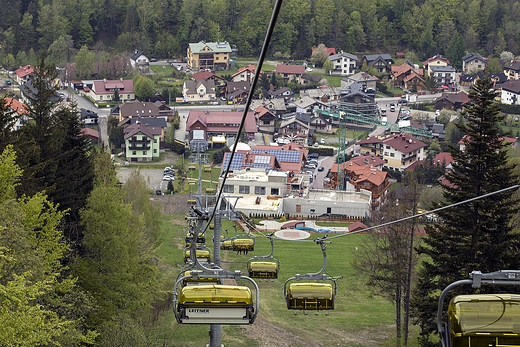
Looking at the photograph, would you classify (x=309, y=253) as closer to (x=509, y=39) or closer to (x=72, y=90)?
(x=72, y=90)

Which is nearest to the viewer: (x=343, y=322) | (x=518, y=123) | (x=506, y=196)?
(x=506, y=196)

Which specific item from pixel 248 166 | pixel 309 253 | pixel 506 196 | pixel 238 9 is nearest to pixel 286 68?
pixel 238 9

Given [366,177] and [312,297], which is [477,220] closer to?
[312,297]

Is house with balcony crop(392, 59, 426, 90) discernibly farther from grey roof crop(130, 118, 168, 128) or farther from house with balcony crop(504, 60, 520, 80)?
grey roof crop(130, 118, 168, 128)

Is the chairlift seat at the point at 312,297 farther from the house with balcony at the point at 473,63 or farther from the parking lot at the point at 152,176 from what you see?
the house with balcony at the point at 473,63

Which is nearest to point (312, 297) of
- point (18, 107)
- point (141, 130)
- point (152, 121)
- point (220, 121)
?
point (18, 107)

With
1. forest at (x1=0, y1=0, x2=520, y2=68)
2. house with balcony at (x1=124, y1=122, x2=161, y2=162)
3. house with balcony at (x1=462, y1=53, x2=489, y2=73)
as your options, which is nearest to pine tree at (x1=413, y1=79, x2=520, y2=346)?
house with balcony at (x1=124, y1=122, x2=161, y2=162)

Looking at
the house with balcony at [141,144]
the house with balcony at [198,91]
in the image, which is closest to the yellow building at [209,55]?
the house with balcony at [198,91]
